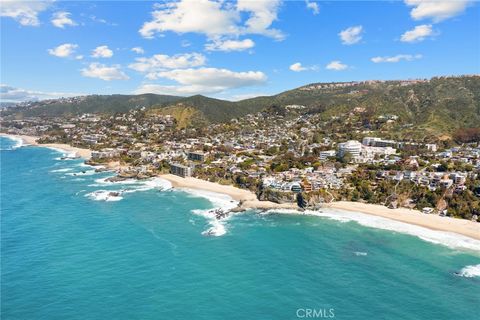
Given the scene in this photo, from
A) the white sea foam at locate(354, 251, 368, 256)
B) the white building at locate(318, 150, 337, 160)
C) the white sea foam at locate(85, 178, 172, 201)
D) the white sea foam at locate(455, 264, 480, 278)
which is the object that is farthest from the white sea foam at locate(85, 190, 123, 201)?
the white sea foam at locate(455, 264, 480, 278)

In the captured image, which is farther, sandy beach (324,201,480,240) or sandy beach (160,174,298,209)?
sandy beach (160,174,298,209)

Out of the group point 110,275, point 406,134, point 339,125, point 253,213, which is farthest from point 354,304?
point 339,125

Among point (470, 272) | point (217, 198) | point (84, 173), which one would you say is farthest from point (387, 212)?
point (84, 173)

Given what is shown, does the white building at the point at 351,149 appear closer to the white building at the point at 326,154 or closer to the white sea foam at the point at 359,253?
the white building at the point at 326,154

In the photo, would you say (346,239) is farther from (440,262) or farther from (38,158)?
(38,158)

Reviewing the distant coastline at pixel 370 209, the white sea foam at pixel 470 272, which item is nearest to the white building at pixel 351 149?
the distant coastline at pixel 370 209

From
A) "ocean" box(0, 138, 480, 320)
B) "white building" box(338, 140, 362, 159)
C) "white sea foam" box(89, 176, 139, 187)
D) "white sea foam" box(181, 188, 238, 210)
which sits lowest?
"ocean" box(0, 138, 480, 320)

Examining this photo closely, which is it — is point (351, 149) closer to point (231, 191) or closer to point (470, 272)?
point (231, 191)

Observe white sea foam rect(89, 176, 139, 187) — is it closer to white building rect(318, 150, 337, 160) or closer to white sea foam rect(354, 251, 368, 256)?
white building rect(318, 150, 337, 160)
